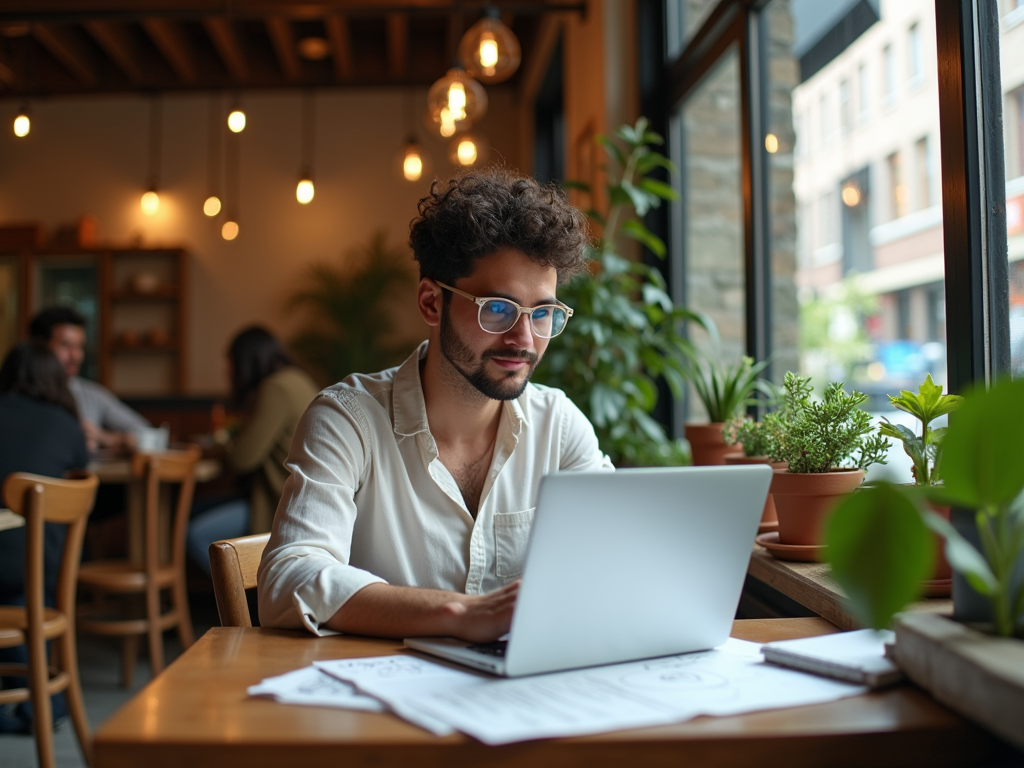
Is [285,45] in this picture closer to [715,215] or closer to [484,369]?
[715,215]

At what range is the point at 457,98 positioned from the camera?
344 cm

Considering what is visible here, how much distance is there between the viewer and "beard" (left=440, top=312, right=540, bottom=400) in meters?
1.59

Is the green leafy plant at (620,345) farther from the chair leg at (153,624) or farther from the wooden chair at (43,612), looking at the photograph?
the chair leg at (153,624)

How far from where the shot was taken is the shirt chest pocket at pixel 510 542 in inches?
64.2

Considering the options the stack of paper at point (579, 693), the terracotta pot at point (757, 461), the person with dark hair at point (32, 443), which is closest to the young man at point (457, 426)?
the terracotta pot at point (757, 461)

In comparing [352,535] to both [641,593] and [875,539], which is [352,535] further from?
[875,539]

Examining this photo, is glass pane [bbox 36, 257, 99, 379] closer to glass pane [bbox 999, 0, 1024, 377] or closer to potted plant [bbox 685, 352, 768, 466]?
potted plant [bbox 685, 352, 768, 466]

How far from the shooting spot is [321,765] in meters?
0.81

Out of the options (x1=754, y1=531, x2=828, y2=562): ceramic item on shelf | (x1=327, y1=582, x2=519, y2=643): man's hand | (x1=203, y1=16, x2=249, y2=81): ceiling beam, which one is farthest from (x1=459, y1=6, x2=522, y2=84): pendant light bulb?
(x1=203, y1=16, x2=249, y2=81): ceiling beam

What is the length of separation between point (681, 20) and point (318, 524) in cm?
311

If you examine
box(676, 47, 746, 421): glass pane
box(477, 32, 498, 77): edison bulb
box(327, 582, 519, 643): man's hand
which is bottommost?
box(327, 582, 519, 643): man's hand

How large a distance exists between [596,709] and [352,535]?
0.77 m

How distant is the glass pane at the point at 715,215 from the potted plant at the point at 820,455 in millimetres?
1989

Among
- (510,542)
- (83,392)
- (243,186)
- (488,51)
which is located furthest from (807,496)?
(243,186)
